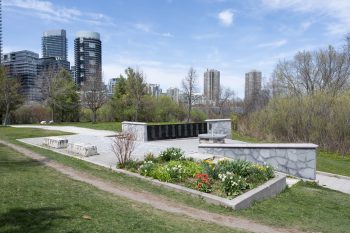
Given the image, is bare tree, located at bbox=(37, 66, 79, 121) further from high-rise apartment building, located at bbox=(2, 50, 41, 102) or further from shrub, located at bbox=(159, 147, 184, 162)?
shrub, located at bbox=(159, 147, 184, 162)

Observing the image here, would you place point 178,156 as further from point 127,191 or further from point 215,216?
point 215,216

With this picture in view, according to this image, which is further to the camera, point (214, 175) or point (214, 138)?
point (214, 138)

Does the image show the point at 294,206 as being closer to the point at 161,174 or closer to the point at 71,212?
the point at 161,174

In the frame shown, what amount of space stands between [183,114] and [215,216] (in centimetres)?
3398

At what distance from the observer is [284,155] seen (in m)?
11.5

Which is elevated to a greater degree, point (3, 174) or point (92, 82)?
point (92, 82)

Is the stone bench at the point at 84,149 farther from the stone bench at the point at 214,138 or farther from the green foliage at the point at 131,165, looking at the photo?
the stone bench at the point at 214,138

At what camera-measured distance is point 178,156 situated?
432 inches

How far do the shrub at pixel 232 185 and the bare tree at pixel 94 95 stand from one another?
2965cm

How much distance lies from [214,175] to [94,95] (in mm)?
29884

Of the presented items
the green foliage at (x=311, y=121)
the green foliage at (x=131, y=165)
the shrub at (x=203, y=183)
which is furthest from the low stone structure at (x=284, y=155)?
the green foliage at (x=311, y=121)

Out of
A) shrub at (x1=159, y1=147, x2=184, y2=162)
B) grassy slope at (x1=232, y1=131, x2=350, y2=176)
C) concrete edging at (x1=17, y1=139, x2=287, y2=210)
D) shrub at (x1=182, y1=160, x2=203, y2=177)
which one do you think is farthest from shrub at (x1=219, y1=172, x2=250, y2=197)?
grassy slope at (x1=232, y1=131, x2=350, y2=176)

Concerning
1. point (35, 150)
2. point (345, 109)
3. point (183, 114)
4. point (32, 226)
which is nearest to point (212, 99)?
point (183, 114)

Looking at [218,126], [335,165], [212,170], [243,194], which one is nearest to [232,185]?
[243,194]
